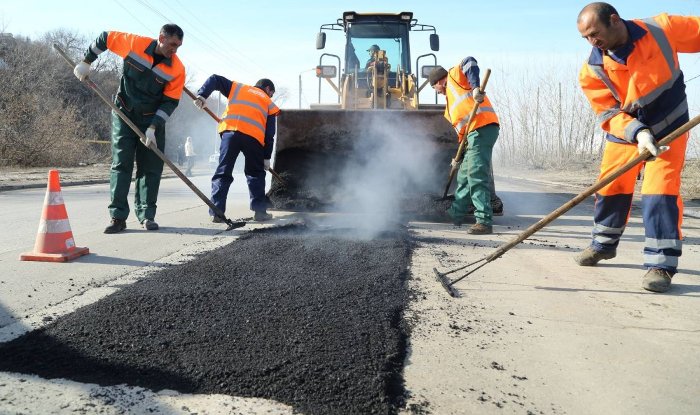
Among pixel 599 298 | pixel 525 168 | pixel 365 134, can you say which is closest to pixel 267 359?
pixel 599 298

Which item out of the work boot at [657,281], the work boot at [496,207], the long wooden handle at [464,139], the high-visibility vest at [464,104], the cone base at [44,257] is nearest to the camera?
the work boot at [657,281]

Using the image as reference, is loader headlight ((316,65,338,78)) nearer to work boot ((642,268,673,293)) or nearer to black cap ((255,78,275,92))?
black cap ((255,78,275,92))

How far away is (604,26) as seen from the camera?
9.25ft

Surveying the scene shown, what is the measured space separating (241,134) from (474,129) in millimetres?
2434

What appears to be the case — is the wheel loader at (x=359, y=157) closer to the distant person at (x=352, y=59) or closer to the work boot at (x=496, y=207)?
the work boot at (x=496, y=207)

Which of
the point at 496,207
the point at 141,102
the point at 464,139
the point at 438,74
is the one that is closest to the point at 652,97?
the point at 464,139

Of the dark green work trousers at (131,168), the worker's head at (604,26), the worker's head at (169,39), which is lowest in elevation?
the dark green work trousers at (131,168)

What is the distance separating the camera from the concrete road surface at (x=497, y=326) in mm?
1590

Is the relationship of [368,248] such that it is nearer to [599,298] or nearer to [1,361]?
[599,298]

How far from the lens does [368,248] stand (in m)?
3.71

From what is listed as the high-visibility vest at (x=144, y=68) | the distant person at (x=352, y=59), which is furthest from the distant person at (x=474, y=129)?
the distant person at (x=352, y=59)

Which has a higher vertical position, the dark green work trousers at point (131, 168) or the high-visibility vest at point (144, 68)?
the high-visibility vest at point (144, 68)

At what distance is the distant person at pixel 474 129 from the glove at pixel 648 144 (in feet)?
6.14

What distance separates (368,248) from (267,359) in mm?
1967
